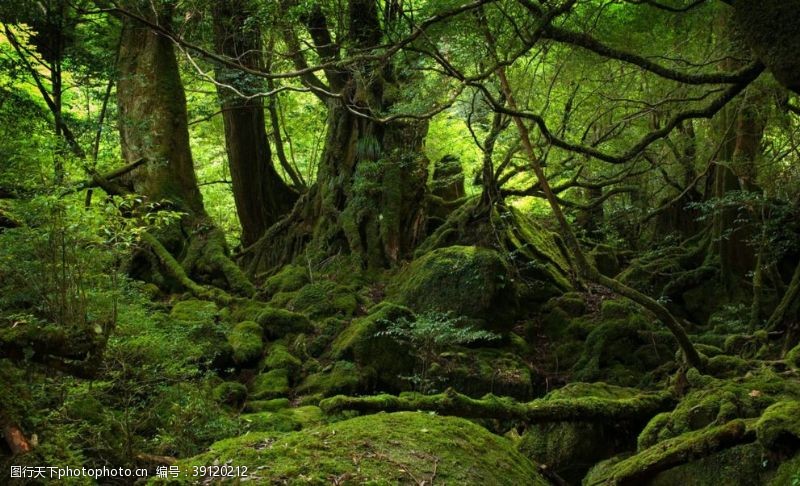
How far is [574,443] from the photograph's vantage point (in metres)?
4.81

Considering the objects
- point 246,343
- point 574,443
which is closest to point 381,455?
point 574,443

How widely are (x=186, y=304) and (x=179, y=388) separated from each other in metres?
4.81

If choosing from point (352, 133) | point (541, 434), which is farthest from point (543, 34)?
point (352, 133)

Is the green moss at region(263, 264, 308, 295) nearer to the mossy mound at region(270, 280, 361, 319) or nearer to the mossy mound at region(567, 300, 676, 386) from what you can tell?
the mossy mound at region(270, 280, 361, 319)

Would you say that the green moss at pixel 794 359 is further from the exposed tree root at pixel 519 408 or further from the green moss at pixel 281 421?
the green moss at pixel 281 421

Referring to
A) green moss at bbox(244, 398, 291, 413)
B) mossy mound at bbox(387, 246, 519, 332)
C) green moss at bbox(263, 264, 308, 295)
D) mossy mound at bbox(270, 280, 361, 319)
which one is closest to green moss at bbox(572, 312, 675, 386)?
mossy mound at bbox(387, 246, 519, 332)

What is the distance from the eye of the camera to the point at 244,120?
1364 centimetres

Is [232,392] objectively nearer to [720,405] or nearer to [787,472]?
[720,405]

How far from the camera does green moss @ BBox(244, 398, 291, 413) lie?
22.5 feet

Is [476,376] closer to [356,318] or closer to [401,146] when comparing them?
[356,318]

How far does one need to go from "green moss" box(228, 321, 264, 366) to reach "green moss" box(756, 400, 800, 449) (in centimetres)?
650

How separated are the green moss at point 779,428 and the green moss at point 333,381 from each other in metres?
4.98

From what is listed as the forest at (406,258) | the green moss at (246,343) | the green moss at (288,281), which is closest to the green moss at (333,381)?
the forest at (406,258)

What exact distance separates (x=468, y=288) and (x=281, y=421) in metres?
3.97
